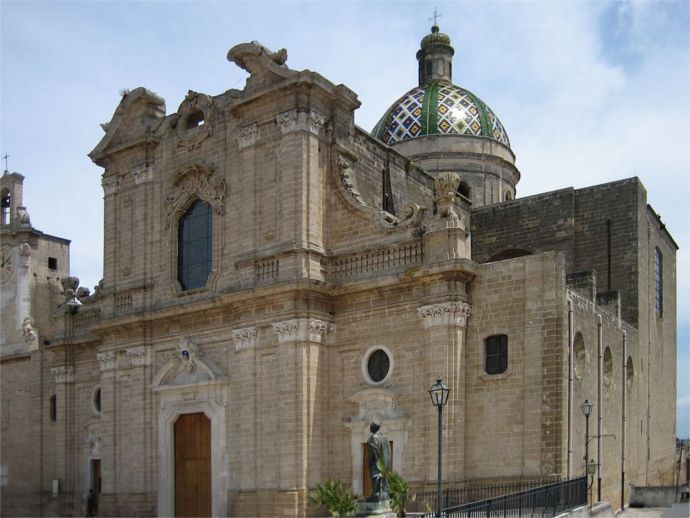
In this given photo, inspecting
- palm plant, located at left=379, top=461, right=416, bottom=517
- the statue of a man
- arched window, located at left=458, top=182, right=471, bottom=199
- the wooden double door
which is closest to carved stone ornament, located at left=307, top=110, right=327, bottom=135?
the wooden double door

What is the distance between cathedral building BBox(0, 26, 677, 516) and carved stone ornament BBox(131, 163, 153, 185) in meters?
0.04

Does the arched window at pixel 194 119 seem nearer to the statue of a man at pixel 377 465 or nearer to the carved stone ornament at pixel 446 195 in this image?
the carved stone ornament at pixel 446 195

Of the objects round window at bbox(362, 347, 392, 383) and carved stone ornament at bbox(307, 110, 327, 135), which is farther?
carved stone ornament at bbox(307, 110, 327, 135)

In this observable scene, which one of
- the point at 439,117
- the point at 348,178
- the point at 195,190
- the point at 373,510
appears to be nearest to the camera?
the point at 373,510

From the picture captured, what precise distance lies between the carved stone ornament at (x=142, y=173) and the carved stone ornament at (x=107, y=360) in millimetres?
4995

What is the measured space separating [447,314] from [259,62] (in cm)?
848

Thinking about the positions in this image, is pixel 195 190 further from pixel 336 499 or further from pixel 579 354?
pixel 579 354

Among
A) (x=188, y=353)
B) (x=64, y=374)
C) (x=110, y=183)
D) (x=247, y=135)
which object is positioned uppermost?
(x=247, y=135)

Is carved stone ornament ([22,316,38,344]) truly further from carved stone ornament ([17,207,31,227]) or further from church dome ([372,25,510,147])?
church dome ([372,25,510,147])

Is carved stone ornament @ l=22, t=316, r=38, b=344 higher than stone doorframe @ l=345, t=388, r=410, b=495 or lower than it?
higher

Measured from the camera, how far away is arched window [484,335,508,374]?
64.7 ft

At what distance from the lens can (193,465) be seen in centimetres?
2409

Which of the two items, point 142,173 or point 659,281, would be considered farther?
point 659,281

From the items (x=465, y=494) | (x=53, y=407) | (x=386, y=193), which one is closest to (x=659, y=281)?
(x=386, y=193)
